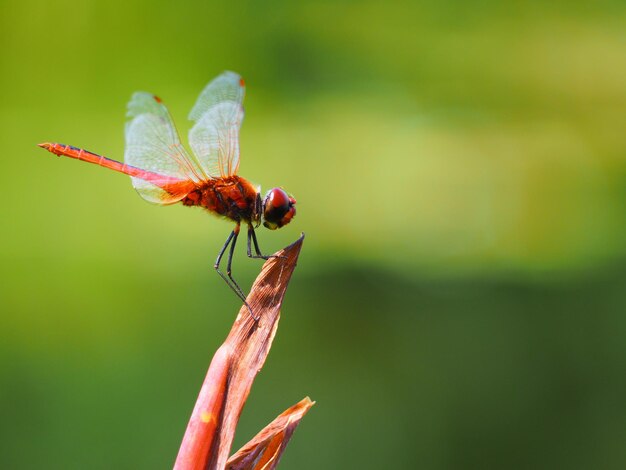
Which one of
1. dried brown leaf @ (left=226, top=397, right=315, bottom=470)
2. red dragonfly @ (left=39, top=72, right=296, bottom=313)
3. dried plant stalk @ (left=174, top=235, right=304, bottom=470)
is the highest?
red dragonfly @ (left=39, top=72, right=296, bottom=313)

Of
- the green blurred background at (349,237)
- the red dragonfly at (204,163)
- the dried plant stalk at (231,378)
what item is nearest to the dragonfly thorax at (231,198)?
the red dragonfly at (204,163)

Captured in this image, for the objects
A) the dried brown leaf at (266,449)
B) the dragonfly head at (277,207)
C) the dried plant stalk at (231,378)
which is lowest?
the dried brown leaf at (266,449)

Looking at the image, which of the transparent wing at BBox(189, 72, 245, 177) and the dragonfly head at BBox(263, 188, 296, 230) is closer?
the dragonfly head at BBox(263, 188, 296, 230)

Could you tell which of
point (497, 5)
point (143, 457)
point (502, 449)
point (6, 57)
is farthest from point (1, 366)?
point (497, 5)

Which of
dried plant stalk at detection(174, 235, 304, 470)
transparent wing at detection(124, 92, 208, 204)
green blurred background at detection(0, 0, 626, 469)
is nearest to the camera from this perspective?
dried plant stalk at detection(174, 235, 304, 470)

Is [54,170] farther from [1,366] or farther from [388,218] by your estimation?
[388,218]

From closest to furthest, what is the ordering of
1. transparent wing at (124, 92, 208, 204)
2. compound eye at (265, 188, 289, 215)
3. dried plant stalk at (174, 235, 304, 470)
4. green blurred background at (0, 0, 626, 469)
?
1. dried plant stalk at (174, 235, 304, 470)
2. compound eye at (265, 188, 289, 215)
3. transparent wing at (124, 92, 208, 204)
4. green blurred background at (0, 0, 626, 469)

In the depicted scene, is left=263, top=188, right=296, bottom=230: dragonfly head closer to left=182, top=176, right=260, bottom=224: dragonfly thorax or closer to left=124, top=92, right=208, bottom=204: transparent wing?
left=182, top=176, right=260, bottom=224: dragonfly thorax

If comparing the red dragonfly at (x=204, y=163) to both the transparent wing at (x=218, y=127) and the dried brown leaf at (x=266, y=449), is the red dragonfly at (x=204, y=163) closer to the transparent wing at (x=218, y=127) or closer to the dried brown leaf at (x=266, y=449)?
the transparent wing at (x=218, y=127)

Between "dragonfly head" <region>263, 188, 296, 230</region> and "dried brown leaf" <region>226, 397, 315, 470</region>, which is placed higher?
"dragonfly head" <region>263, 188, 296, 230</region>

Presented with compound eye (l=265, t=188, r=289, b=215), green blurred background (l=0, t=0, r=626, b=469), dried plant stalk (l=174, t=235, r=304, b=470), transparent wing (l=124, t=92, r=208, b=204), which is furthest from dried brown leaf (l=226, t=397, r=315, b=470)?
green blurred background (l=0, t=0, r=626, b=469)
